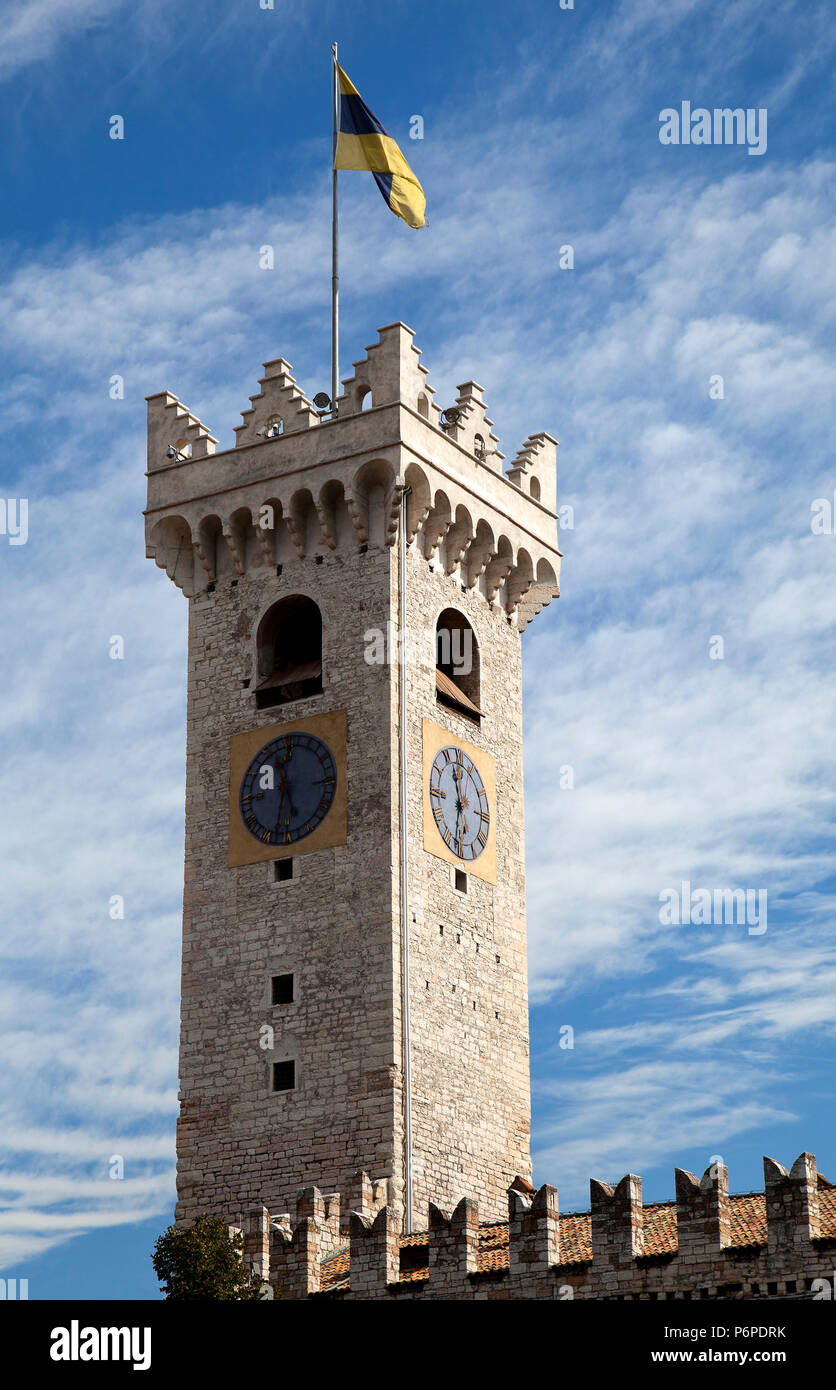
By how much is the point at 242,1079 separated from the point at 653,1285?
13.1 metres

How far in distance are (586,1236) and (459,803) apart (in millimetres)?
13011

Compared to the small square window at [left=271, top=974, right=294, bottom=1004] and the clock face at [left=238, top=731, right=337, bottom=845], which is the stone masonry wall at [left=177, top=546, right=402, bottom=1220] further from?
the clock face at [left=238, top=731, right=337, bottom=845]

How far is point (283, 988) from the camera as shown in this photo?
50.8 metres

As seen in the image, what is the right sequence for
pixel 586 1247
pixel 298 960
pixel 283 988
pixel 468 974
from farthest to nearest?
pixel 468 974 → pixel 283 988 → pixel 298 960 → pixel 586 1247

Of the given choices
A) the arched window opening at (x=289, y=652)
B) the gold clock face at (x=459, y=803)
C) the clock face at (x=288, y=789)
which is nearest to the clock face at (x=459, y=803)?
the gold clock face at (x=459, y=803)

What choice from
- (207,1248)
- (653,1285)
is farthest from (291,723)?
(653,1285)

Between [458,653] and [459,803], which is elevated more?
[458,653]

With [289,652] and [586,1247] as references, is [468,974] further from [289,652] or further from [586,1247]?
[586,1247]

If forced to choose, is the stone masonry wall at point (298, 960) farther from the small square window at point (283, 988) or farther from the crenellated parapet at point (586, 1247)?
the crenellated parapet at point (586, 1247)

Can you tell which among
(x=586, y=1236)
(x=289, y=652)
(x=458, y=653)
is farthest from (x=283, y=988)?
(x=586, y=1236)

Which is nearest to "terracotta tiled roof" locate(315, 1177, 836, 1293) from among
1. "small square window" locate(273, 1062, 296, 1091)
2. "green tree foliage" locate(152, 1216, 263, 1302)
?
"green tree foliage" locate(152, 1216, 263, 1302)

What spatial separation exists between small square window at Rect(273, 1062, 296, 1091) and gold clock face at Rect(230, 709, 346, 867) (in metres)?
4.45

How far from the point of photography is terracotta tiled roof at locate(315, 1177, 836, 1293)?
4025 cm

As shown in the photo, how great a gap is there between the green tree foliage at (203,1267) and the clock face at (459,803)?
1162 centimetres
